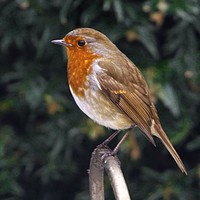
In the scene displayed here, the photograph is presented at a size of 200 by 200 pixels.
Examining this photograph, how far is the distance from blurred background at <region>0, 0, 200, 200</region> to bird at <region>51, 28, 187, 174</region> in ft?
3.09

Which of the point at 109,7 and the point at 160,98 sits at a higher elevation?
the point at 109,7

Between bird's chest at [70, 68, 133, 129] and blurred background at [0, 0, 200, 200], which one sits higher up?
bird's chest at [70, 68, 133, 129]

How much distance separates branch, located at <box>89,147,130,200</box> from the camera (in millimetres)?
2961

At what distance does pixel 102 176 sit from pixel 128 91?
865 millimetres

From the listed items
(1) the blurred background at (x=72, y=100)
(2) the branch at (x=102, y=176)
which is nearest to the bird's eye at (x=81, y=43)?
(2) the branch at (x=102, y=176)

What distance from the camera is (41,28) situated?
218 inches

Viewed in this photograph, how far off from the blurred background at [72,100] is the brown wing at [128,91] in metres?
0.92

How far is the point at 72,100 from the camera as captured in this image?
5.61 m

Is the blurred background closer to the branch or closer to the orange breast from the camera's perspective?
the orange breast

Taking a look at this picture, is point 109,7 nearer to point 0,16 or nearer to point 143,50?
point 143,50

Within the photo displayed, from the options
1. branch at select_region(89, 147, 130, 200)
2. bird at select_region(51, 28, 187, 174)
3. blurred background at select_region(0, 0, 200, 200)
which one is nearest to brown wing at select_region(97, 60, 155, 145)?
bird at select_region(51, 28, 187, 174)

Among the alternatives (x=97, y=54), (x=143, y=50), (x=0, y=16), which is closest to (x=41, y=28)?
(x=0, y=16)

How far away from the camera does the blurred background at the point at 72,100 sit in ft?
17.0

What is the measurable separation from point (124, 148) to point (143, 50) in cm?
64
